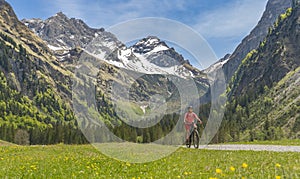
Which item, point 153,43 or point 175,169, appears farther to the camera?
point 153,43

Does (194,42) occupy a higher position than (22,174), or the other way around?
(194,42)

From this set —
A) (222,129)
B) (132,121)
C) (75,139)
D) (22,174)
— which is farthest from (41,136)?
(22,174)

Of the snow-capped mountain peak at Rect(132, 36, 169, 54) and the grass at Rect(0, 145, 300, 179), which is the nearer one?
the grass at Rect(0, 145, 300, 179)

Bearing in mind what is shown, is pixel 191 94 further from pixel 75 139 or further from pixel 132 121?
pixel 75 139

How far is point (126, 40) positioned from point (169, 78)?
7.61m

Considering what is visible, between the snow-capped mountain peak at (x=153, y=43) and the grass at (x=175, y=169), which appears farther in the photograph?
the snow-capped mountain peak at (x=153, y=43)

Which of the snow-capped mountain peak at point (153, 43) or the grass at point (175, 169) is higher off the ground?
the snow-capped mountain peak at point (153, 43)

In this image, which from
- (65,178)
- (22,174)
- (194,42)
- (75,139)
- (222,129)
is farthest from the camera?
(75,139)

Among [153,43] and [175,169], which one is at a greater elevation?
[153,43]

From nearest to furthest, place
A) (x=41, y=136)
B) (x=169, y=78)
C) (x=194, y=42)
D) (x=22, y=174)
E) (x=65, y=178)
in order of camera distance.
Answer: (x=65, y=178), (x=22, y=174), (x=194, y=42), (x=169, y=78), (x=41, y=136)

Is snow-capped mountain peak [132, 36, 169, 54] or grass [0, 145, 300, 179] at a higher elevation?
snow-capped mountain peak [132, 36, 169, 54]

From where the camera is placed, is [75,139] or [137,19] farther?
[75,139]

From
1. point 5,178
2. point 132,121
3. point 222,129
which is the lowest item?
point 5,178

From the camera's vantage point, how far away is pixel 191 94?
2688cm
